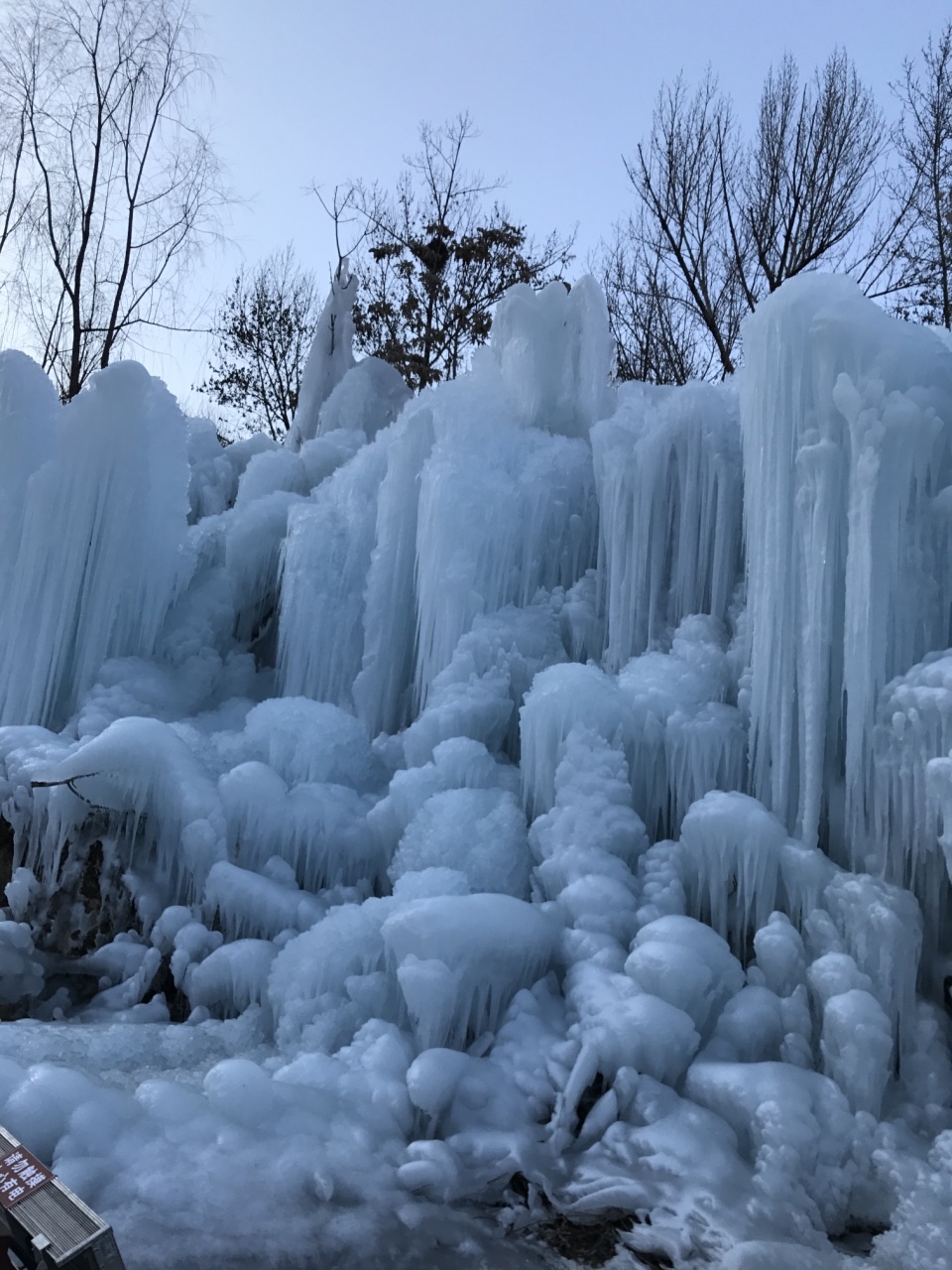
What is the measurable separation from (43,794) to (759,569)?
3572 millimetres

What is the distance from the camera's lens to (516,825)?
427 cm

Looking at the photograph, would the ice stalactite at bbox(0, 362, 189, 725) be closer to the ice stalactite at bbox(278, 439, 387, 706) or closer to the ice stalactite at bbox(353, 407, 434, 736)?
the ice stalactite at bbox(278, 439, 387, 706)

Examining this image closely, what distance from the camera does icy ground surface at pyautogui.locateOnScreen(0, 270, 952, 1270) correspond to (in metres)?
2.80

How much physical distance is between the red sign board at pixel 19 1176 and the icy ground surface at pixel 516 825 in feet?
2.54

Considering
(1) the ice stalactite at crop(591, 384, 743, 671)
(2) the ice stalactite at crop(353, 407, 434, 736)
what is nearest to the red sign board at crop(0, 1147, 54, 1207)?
(1) the ice stalactite at crop(591, 384, 743, 671)

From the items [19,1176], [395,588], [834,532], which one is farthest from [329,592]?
[19,1176]

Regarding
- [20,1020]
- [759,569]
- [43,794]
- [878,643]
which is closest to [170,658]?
[43,794]

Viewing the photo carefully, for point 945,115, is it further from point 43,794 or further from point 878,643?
point 43,794

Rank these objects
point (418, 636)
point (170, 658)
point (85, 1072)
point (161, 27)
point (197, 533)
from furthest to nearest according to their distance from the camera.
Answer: point (161, 27) → point (197, 533) → point (170, 658) → point (418, 636) → point (85, 1072)

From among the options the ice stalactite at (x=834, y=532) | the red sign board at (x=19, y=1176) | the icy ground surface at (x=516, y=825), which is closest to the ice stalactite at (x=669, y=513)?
the icy ground surface at (x=516, y=825)

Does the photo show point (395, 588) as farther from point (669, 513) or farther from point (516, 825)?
point (516, 825)

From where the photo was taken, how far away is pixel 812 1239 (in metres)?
2.55

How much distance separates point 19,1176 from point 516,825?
106 inches

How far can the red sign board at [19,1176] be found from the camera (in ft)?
5.80
